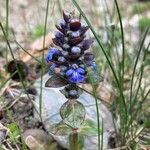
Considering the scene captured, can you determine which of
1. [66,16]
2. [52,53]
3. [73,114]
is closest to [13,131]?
[73,114]

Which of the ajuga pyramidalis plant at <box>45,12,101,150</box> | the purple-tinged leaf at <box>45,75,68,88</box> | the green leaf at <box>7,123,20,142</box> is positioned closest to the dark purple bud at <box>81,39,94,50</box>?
the ajuga pyramidalis plant at <box>45,12,101,150</box>

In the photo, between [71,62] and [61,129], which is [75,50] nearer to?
[71,62]

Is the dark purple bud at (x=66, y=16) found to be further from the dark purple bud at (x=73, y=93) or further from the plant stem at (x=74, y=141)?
the plant stem at (x=74, y=141)

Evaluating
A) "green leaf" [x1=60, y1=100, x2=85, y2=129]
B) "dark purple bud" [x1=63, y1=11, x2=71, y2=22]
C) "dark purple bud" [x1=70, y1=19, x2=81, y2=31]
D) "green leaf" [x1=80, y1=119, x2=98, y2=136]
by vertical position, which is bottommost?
"green leaf" [x1=80, y1=119, x2=98, y2=136]

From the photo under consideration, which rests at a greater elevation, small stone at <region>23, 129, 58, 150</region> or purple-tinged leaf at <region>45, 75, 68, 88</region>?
purple-tinged leaf at <region>45, 75, 68, 88</region>

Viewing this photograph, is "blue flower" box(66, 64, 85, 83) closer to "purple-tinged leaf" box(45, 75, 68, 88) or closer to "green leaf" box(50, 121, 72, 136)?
"purple-tinged leaf" box(45, 75, 68, 88)

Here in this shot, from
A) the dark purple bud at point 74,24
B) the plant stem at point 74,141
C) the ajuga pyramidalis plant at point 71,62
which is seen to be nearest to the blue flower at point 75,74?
the ajuga pyramidalis plant at point 71,62

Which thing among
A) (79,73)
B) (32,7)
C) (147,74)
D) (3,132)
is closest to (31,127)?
(3,132)

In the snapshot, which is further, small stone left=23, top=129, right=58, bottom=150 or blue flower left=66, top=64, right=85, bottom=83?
small stone left=23, top=129, right=58, bottom=150
